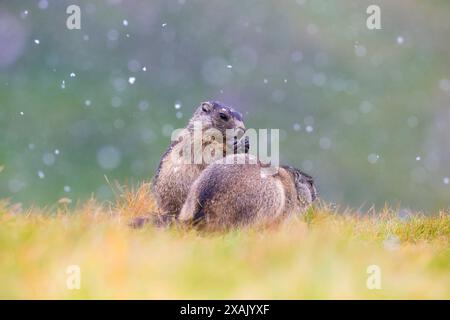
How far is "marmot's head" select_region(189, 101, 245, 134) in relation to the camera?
6.39 m

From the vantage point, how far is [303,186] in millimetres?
6523

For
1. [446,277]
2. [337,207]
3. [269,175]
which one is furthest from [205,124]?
[446,277]

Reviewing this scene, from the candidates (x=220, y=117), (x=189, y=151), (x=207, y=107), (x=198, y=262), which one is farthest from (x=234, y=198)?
(x=198, y=262)

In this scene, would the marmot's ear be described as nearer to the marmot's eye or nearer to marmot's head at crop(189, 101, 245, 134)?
marmot's head at crop(189, 101, 245, 134)

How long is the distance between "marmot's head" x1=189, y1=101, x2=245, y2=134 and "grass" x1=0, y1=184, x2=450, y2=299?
1.42 metres

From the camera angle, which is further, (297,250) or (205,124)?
(205,124)

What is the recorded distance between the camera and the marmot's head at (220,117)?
639 centimetres

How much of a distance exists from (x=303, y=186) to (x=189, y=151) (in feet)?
3.81

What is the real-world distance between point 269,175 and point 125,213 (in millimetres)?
1386

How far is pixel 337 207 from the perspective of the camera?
21.1 ft

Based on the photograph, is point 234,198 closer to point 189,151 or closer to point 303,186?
point 189,151

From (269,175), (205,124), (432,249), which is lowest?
(432,249)

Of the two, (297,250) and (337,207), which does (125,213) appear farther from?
(297,250)

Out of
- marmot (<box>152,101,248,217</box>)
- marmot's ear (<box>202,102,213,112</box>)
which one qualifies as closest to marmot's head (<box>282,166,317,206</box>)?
marmot (<box>152,101,248,217</box>)
